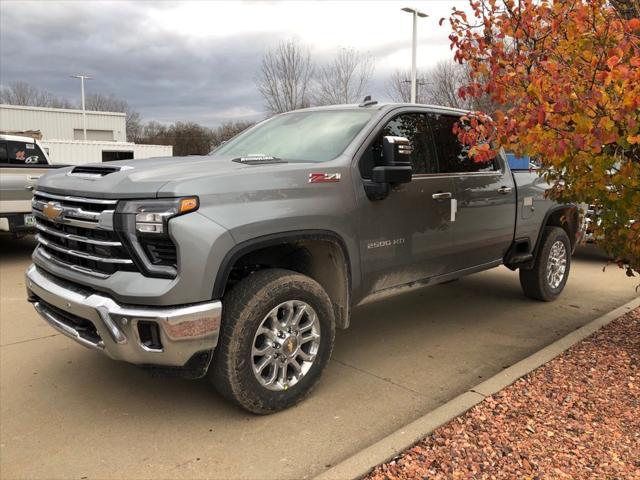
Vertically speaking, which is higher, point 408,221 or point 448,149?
point 448,149

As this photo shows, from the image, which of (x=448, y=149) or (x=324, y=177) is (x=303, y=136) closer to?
(x=324, y=177)

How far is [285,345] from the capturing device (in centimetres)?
330

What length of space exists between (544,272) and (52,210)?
4.90 metres

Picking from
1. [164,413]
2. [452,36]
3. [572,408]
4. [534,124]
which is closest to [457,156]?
[452,36]

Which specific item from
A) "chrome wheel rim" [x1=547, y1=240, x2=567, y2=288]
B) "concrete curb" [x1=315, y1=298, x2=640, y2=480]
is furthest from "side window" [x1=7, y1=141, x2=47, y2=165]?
"concrete curb" [x1=315, y1=298, x2=640, y2=480]

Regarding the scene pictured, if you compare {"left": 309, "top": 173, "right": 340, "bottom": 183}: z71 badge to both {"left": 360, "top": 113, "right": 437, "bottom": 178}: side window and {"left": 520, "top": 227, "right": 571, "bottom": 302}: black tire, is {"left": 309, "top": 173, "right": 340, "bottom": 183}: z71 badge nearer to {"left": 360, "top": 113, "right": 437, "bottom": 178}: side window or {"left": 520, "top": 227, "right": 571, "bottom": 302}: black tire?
{"left": 360, "top": 113, "right": 437, "bottom": 178}: side window

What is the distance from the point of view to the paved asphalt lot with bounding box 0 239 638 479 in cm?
291

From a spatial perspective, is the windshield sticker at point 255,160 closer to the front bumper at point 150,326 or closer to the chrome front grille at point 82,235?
the chrome front grille at point 82,235

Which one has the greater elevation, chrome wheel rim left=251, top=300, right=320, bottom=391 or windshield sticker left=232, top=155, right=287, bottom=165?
windshield sticker left=232, top=155, right=287, bottom=165

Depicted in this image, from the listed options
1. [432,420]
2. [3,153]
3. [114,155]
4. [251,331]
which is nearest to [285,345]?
[251,331]

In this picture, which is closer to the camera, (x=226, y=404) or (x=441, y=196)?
(x=226, y=404)

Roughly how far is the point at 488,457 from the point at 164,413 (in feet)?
6.42

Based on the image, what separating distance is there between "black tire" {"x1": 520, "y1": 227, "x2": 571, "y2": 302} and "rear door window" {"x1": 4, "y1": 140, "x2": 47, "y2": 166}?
28.1 feet

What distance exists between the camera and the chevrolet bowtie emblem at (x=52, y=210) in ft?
10.8
